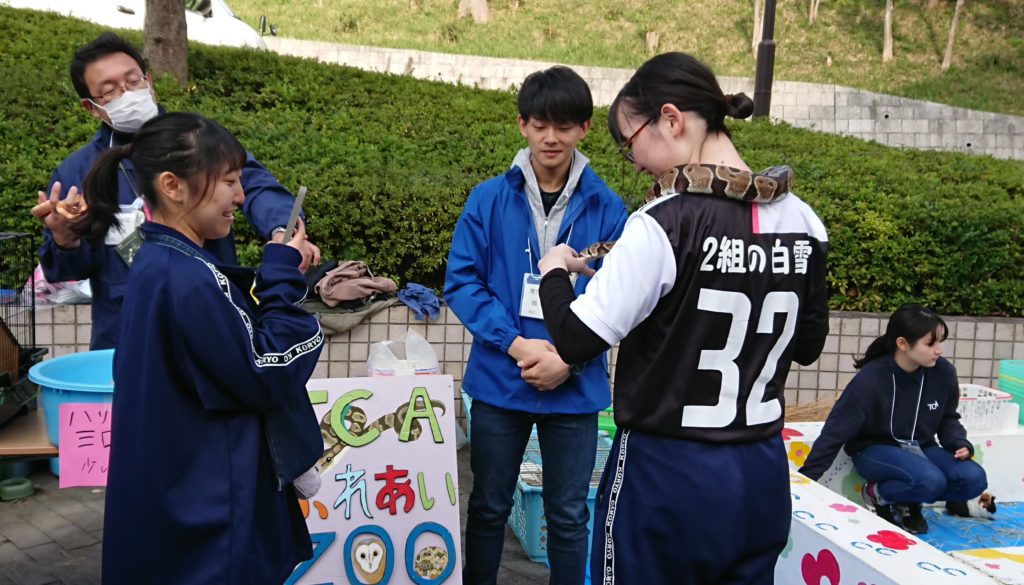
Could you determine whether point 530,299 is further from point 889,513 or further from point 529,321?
point 889,513

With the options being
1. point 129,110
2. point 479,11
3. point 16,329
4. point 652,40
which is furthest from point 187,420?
point 479,11

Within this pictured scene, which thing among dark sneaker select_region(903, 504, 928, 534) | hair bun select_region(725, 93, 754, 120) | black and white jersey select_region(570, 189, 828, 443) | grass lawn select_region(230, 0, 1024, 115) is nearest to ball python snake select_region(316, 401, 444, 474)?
Result: black and white jersey select_region(570, 189, 828, 443)

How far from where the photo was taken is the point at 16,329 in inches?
159

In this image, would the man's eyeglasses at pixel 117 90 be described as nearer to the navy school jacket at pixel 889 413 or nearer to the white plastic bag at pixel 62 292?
the white plastic bag at pixel 62 292

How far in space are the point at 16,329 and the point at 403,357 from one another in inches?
83.1

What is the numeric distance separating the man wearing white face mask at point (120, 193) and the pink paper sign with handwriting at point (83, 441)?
1.67 ft

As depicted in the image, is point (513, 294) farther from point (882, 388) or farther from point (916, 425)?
point (916, 425)

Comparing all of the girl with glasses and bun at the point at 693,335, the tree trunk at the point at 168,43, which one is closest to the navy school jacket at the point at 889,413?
the girl with glasses and bun at the point at 693,335

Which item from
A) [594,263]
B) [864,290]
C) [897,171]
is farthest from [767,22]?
[594,263]

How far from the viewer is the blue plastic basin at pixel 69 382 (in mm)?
2895

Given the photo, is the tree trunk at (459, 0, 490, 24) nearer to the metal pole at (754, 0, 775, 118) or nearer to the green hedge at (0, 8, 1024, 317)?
the metal pole at (754, 0, 775, 118)

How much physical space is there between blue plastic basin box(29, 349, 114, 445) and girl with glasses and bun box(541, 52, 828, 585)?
5.26 ft

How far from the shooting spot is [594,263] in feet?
11.1

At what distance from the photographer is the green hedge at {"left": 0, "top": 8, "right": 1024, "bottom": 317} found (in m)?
6.04
